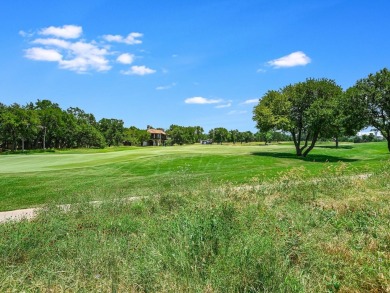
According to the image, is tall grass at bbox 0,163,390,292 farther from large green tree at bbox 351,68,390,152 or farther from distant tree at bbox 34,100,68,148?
distant tree at bbox 34,100,68,148

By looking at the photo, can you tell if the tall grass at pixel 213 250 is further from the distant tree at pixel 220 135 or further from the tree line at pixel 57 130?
the distant tree at pixel 220 135

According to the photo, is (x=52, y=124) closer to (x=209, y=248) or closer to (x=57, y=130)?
(x=57, y=130)

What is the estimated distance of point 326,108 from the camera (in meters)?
34.7

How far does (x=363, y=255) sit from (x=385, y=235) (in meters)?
1.15

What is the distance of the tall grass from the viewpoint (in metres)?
4.23

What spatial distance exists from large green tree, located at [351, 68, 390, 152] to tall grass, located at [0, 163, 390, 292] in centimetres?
2604

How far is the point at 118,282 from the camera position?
4324 millimetres

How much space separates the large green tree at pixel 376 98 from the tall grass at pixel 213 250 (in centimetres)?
2604

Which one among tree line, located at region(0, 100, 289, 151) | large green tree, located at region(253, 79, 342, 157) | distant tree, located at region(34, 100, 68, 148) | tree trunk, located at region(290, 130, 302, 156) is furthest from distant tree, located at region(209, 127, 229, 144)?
large green tree, located at region(253, 79, 342, 157)

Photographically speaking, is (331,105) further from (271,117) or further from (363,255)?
(363,255)

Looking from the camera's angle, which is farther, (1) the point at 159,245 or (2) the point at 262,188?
(2) the point at 262,188

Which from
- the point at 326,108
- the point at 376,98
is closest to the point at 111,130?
the point at 326,108

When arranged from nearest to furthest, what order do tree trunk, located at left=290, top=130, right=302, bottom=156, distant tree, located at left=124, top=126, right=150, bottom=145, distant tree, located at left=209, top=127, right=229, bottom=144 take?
tree trunk, located at left=290, top=130, right=302, bottom=156 → distant tree, located at left=124, top=126, right=150, bottom=145 → distant tree, located at left=209, top=127, right=229, bottom=144

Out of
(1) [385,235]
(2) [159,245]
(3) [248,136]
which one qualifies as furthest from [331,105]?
(3) [248,136]
